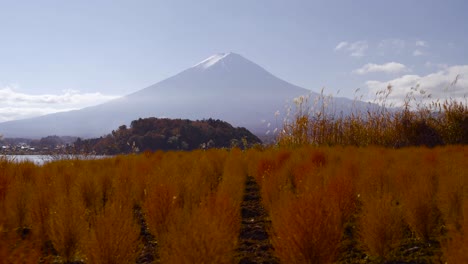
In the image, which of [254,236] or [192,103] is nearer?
[254,236]

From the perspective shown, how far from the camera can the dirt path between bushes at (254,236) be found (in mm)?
3311

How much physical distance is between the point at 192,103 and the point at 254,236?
14330 cm

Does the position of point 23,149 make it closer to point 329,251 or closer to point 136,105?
point 329,251

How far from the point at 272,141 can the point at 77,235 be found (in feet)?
28.8

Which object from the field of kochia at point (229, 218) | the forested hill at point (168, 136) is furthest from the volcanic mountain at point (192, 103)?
the field of kochia at point (229, 218)

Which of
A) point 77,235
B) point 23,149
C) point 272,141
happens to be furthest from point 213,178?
point 272,141

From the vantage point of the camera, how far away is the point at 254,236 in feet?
12.9

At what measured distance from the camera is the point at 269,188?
479cm

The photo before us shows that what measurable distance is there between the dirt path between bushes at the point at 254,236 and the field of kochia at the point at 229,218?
0.27 feet

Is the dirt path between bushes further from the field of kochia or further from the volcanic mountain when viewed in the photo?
the volcanic mountain

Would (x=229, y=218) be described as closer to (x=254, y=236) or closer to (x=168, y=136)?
(x=254, y=236)

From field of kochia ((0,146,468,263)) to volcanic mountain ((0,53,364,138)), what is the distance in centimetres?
10269

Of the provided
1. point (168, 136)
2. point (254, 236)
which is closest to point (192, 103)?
point (168, 136)

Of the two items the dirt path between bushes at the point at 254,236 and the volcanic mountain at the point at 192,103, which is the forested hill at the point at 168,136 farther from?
the volcanic mountain at the point at 192,103
